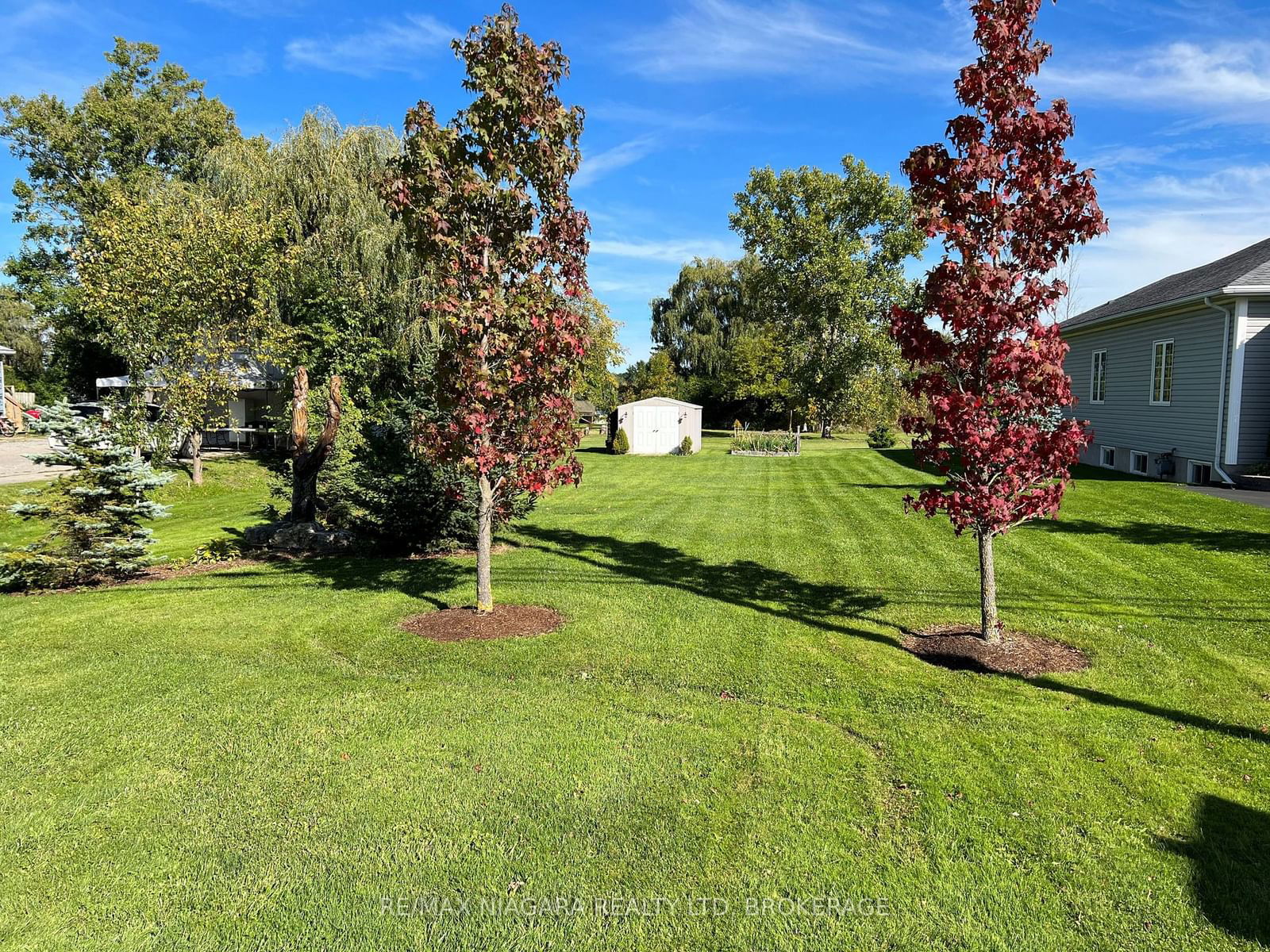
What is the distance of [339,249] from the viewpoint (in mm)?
20547

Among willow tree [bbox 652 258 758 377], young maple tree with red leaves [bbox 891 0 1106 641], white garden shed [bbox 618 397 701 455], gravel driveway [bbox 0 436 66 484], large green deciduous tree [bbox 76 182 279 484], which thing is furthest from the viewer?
willow tree [bbox 652 258 758 377]

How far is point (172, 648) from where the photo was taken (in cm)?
642

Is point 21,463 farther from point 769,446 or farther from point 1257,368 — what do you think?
point 1257,368

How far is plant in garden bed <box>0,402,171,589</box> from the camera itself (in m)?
8.47

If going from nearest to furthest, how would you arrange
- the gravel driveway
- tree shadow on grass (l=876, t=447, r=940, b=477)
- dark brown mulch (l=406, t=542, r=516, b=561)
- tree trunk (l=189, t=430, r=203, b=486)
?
dark brown mulch (l=406, t=542, r=516, b=561)
the gravel driveway
tree shadow on grass (l=876, t=447, r=940, b=477)
tree trunk (l=189, t=430, r=203, b=486)

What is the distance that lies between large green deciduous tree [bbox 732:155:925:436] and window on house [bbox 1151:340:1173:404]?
72.3ft

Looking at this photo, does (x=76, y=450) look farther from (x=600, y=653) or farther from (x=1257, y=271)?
(x=1257, y=271)

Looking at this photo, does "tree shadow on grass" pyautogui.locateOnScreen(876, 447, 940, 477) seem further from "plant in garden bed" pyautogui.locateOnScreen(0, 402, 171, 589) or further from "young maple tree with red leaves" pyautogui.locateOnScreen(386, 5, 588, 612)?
"plant in garden bed" pyautogui.locateOnScreen(0, 402, 171, 589)

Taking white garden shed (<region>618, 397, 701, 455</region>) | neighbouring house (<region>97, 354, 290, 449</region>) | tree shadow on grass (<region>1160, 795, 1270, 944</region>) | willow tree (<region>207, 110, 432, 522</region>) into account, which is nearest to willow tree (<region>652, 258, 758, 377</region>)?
white garden shed (<region>618, 397, 701, 455</region>)

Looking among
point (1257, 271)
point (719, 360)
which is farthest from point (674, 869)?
point (719, 360)

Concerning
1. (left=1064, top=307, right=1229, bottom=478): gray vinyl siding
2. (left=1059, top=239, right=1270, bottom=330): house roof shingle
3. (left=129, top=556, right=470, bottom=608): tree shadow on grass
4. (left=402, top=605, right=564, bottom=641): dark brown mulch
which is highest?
(left=1059, top=239, right=1270, bottom=330): house roof shingle

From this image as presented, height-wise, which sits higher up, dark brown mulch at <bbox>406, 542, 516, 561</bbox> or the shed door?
the shed door

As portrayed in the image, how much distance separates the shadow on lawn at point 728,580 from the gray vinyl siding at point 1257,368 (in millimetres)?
11286

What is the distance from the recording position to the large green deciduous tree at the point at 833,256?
39.4m
